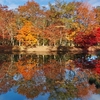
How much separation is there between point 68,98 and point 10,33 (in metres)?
33.1

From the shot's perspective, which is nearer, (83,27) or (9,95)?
(9,95)

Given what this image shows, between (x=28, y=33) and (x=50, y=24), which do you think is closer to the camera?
(x=28, y=33)

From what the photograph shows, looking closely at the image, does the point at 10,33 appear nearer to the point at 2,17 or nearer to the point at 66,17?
the point at 2,17

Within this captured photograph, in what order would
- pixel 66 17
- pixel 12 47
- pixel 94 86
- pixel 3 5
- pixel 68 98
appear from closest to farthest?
pixel 68 98 < pixel 94 86 < pixel 12 47 < pixel 3 5 < pixel 66 17

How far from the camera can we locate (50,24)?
1484 inches

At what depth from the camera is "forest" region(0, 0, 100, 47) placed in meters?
33.5

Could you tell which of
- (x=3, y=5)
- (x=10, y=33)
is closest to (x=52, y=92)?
(x=10, y=33)

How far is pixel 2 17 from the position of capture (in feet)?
111

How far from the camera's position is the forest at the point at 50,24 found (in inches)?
1318

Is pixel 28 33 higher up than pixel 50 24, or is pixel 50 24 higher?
pixel 50 24

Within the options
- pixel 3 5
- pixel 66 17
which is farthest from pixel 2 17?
pixel 66 17

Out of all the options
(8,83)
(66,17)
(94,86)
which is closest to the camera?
(94,86)

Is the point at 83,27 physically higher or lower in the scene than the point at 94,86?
higher

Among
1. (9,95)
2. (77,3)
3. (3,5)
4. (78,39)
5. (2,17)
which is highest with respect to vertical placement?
(77,3)
